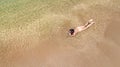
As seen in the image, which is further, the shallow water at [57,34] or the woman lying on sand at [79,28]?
the woman lying on sand at [79,28]

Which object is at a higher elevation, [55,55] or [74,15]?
[74,15]

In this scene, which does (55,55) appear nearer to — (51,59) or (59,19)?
(51,59)

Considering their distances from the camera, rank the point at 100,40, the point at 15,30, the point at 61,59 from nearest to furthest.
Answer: the point at 61,59
the point at 100,40
the point at 15,30

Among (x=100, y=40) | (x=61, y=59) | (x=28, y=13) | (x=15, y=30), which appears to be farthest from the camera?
(x=28, y=13)

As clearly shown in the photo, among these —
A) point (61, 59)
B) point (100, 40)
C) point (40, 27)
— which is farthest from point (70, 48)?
point (40, 27)

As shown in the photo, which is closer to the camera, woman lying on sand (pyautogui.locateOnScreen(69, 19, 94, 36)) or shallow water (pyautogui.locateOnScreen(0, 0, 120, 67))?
shallow water (pyautogui.locateOnScreen(0, 0, 120, 67))

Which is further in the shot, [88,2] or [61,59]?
[88,2]

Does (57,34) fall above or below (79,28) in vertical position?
below

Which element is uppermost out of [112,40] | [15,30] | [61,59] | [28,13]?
[28,13]
